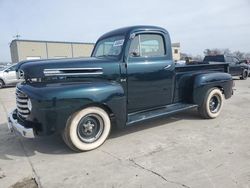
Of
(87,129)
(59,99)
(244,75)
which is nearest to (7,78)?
(87,129)

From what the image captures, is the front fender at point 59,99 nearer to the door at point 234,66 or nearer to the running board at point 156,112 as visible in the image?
the running board at point 156,112

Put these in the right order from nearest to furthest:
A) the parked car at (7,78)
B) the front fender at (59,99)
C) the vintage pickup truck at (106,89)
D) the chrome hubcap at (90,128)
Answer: the front fender at (59,99), the vintage pickup truck at (106,89), the chrome hubcap at (90,128), the parked car at (7,78)

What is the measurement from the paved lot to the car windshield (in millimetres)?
1658

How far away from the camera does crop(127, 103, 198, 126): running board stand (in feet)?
16.6

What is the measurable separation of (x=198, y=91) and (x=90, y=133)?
284 centimetres

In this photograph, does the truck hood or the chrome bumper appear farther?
the truck hood

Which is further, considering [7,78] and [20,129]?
[7,78]

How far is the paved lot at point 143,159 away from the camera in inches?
136

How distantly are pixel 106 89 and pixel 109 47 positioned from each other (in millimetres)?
1375

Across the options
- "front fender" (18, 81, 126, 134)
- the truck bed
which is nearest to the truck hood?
"front fender" (18, 81, 126, 134)

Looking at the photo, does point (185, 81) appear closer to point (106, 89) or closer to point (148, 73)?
point (148, 73)

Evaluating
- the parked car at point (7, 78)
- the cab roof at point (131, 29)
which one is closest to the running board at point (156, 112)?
the cab roof at point (131, 29)

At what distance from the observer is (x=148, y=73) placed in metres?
5.30

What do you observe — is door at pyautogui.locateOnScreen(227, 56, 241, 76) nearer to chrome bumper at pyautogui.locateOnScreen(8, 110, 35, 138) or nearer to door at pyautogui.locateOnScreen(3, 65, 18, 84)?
door at pyautogui.locateOnScreen(3, 65, 18, 84)
